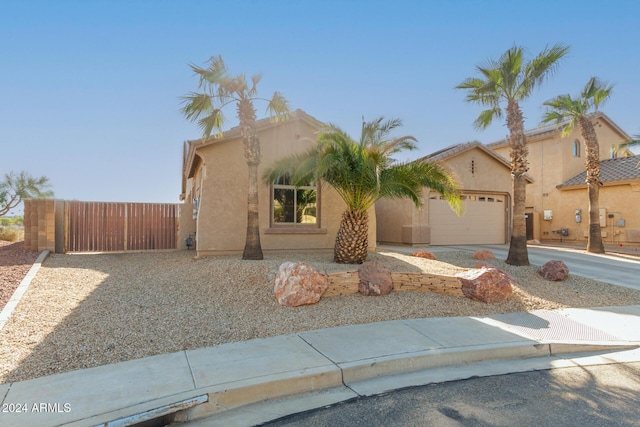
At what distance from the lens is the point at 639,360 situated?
5023 mm

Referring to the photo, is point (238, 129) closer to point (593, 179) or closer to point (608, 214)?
point (593, 179)

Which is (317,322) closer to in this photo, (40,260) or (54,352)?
(54,352)

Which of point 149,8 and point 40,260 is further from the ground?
point 149,8

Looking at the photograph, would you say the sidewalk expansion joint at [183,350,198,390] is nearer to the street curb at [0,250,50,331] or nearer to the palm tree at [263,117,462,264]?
the street curb at [0,250,50,331]

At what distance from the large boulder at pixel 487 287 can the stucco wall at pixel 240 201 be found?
20.3 ft

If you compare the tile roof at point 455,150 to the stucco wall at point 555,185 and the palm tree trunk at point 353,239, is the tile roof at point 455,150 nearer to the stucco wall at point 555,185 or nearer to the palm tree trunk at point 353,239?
the stucco wall at point 555,185

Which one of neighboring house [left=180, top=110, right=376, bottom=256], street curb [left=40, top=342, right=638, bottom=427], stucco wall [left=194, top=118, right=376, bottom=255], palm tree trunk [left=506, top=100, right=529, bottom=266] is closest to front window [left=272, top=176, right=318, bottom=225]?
neighboring house [left=180, top=110, right=376, bottom=256]

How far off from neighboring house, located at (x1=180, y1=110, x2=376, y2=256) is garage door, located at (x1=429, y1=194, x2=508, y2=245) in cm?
557

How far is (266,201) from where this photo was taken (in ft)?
40.7

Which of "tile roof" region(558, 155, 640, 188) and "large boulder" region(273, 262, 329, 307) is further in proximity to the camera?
"tile roof" region(558, 155, 640, 188)

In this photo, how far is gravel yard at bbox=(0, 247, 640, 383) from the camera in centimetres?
477

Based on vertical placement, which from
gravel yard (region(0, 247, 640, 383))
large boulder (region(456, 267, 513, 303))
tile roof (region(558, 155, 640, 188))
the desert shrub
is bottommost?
gravel yard (region(0, 247, 640, 383))

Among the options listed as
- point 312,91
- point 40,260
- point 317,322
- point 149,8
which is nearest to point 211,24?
point 149,8

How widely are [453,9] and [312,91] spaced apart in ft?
17.1
